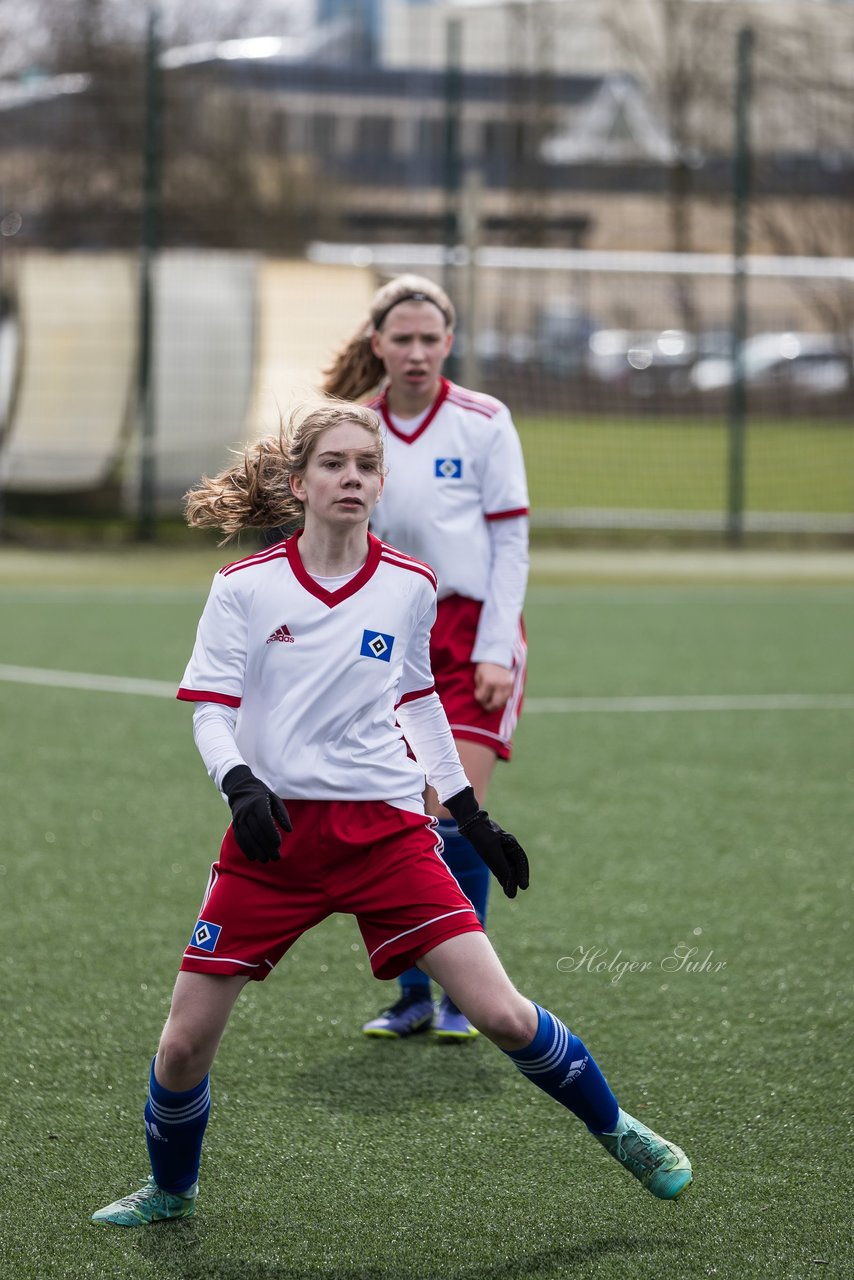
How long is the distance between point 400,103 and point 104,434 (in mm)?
5712

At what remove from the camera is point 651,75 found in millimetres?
26703

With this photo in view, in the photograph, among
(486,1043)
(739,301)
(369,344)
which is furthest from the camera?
(739,301)

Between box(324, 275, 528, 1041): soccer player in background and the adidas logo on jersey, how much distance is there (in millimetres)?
1270

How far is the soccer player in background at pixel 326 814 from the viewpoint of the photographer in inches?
122

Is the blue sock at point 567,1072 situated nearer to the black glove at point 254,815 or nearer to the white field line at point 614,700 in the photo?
the black glove at point 254,815

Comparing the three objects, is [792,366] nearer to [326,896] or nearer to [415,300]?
[415,300]

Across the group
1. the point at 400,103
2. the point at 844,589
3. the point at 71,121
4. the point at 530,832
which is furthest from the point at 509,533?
the point at 71,121

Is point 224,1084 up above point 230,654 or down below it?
below

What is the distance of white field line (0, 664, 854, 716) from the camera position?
29.5 feet

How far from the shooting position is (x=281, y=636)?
3178mm

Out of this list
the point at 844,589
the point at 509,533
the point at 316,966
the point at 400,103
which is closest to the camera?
the point at 509,533

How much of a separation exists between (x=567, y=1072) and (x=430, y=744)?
686 mm

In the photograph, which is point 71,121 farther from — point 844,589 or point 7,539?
A: point 844,589

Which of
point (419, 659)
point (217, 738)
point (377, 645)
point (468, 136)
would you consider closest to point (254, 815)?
point (217, 738)
